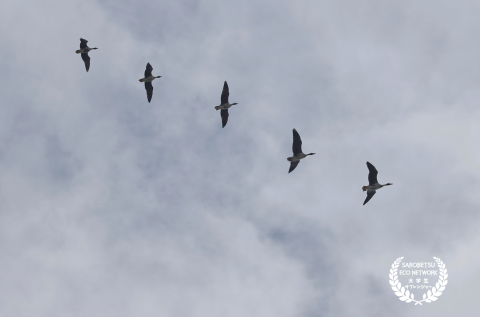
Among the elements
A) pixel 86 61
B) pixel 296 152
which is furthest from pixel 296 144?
pixel 86 61

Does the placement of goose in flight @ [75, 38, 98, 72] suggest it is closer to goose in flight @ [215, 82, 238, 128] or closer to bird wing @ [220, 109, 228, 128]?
goose in flight @ [215, 82, 238, 128]

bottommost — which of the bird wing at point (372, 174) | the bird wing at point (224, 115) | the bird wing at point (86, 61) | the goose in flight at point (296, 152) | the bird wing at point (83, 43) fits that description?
the bird wing at point (372, 174)

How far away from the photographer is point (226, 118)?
290 ft

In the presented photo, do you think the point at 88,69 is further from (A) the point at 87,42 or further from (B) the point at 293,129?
(B) the point at 293,129

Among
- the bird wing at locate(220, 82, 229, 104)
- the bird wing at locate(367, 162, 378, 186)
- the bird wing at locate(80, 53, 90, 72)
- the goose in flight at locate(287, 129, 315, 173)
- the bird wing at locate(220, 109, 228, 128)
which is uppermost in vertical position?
the bird wing at locate(80, 53, 90, 72)

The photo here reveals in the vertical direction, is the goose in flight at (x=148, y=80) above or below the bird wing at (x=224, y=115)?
above

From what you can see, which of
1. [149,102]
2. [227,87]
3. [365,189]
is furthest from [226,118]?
[365,189]

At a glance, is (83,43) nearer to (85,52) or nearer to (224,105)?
(85,52)

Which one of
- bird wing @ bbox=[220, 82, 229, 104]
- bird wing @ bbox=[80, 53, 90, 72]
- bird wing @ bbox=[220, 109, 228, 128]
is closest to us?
bird wing @ bbox=[220, 82, 229, 104]

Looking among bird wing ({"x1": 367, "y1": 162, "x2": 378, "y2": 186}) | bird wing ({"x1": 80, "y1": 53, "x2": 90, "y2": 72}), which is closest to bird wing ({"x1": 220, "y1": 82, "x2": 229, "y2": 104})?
bird wing ({"x1": 80, "y1": 53, "x2": 90, "y2": 72})

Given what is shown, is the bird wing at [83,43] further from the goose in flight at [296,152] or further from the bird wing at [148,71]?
the goose in flight at [296,152]

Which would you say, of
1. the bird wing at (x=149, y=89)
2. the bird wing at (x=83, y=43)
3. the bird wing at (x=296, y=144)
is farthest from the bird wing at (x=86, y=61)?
the bird wing at (x=296, y=144)

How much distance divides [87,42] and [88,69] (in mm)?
4547

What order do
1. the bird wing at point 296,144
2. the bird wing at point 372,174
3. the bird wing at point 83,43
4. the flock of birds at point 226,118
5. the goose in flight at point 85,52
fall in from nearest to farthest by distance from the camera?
1. the bird wing at point 372,174
2. the bird wing at point 296,144
3. the flock of birds at point 226,118
4. the bird wing at point 83,43
5. the goose in flight at point 85,52
